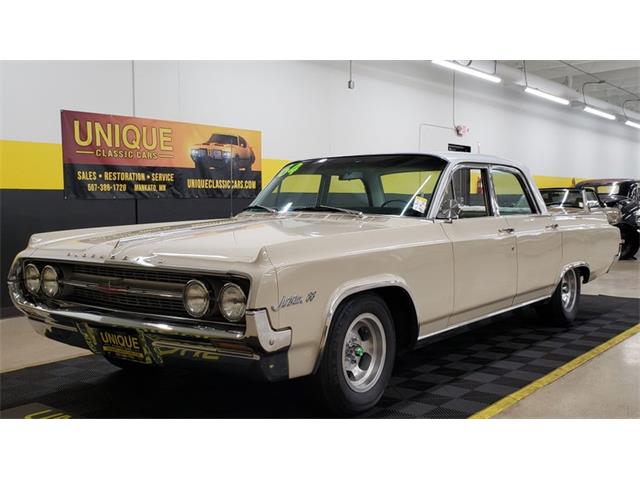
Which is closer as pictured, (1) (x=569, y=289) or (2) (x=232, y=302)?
(2) (x=232, y=302)

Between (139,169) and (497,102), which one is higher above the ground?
(497,102)

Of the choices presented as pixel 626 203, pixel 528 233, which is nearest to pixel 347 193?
pixel 528 233

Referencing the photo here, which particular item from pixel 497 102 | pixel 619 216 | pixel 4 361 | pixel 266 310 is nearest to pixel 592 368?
pixel 266 310

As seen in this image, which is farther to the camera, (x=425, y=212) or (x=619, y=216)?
(x=619, y=216)

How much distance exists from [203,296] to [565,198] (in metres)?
9.66

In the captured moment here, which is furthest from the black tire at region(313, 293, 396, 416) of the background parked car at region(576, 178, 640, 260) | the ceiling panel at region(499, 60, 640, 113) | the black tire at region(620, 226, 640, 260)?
the ceiling panel at region(499, 60, 640, 113)

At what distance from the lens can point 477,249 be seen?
3.95 metres

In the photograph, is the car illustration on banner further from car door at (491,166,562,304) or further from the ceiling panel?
the ceiling panel

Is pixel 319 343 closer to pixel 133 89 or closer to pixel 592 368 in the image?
pixel 592 368

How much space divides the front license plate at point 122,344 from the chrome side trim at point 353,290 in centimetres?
85

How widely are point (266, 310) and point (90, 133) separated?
17.6 feet

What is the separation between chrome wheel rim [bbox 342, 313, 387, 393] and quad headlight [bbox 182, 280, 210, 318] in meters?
0.81

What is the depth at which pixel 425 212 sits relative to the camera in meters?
3.76

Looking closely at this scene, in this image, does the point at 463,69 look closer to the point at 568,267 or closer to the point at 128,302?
the point at 568,267
